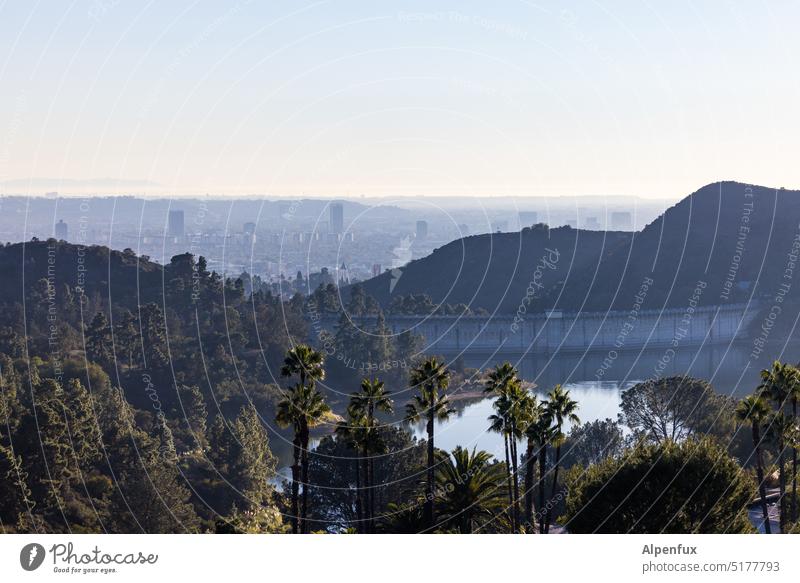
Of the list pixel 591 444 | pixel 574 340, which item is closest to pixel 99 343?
pixel 591 444

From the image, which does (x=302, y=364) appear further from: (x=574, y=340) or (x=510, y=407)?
(x=574, y=340)

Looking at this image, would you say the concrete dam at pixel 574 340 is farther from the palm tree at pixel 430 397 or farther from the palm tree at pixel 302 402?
the palm tree at pixel 302 402

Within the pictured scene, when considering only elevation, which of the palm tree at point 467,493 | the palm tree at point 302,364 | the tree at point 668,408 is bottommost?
the tree at point 668,408

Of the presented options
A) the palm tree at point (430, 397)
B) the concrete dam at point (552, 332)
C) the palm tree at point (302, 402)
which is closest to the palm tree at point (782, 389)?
the palm tree at point (430, 397)

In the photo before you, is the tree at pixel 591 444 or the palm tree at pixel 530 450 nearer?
the palm tree at pixel 530 450

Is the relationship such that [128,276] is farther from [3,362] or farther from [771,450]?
[771,450]

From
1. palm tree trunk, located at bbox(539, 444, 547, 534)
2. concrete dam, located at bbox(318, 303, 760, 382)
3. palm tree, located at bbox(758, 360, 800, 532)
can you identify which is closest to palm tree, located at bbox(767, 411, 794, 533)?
palm tree, located at bbox(758, 360, 800, 532)
